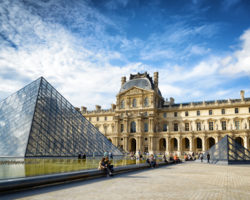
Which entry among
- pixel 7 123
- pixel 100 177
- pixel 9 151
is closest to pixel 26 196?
pixel 100 177

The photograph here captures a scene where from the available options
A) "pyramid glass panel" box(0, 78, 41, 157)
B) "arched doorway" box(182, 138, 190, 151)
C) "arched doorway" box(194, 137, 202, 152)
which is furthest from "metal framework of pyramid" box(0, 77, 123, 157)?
"arched doorway" box(182, 138, 190, 151)

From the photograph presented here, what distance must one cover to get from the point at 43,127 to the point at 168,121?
3371 cm

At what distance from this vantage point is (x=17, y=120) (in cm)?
1627

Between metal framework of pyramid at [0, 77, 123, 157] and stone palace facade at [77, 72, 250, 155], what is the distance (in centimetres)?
2368

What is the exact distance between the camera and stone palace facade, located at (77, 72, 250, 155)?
1592 inches

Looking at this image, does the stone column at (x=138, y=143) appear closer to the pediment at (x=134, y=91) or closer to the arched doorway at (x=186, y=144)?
the arched doorway at (x=186, y=144)

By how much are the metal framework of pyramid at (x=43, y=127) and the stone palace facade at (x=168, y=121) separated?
932 inches

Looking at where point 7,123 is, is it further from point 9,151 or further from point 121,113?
point 121,113

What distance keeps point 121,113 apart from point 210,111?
1694 centimetres

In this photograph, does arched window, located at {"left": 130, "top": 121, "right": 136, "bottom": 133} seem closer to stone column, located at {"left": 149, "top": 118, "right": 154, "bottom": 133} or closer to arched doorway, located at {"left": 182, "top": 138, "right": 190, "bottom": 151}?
stone column, located at {"left": 149, "top": 118, "right": 154, "bottom": 133}

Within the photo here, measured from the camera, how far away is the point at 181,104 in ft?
149

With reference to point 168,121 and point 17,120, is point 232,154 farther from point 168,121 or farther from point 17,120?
point 168,121

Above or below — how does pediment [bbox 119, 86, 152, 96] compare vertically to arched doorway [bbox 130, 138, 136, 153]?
above

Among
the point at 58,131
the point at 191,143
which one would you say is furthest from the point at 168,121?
the point at 58,131
